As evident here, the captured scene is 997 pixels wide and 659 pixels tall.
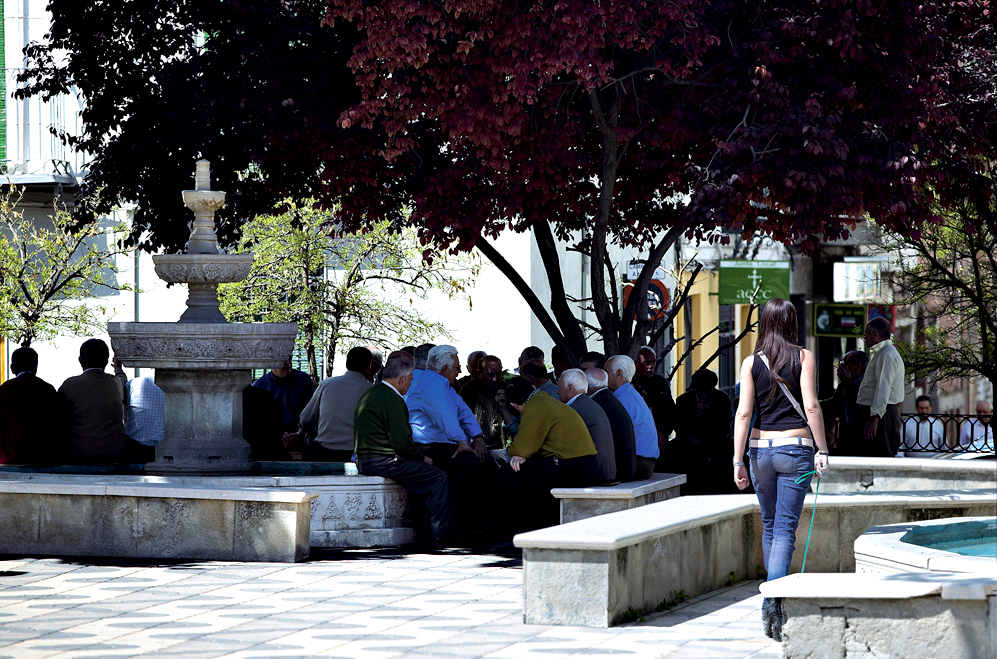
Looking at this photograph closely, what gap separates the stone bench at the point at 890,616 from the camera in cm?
599

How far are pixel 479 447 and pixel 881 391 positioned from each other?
3.83 m

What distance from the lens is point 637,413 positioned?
1162 centimetres

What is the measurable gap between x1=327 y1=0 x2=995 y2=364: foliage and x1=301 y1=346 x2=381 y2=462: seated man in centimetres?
139

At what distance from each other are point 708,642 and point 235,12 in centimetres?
810

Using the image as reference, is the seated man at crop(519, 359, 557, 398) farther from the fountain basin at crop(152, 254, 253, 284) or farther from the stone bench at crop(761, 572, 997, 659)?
the stone bench at crop(761, 572, 997, 659)

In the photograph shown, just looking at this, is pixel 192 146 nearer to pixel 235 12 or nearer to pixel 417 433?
pixel 235 12

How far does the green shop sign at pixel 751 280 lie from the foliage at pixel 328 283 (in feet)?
13.4

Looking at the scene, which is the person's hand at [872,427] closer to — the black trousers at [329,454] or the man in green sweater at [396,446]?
the man in green sweater at [396,446]

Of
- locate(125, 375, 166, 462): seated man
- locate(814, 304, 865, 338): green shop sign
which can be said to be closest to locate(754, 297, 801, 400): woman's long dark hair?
locate(125, 375, 166, 462): seated man

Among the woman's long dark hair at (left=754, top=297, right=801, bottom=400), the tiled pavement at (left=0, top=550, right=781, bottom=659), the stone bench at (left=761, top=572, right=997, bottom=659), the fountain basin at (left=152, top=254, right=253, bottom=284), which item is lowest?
→ the tiled pavement at (left=0, top=550, right=781, bottom=659)

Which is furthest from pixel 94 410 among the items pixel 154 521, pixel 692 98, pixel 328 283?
pixel 328 283

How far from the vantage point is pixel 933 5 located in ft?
39.1

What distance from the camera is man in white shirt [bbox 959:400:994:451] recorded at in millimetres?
21892

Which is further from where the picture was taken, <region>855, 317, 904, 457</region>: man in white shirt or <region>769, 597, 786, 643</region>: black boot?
<region>855, 317, 904, 457</region>: man in white shirt
